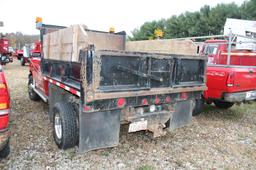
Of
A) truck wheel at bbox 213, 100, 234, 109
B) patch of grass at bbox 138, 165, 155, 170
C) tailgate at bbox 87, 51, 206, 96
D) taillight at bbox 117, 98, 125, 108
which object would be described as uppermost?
tailgate at bbox 87, 51, 206, 96

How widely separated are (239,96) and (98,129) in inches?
131

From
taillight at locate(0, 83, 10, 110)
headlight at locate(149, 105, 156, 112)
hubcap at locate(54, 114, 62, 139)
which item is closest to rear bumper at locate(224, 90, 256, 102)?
headlight at locate(149, 105, 156, 112)

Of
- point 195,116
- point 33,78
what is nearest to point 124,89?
point 195,116

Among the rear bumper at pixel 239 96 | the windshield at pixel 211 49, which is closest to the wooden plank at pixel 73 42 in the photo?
the rear bumper at pixel 239 96

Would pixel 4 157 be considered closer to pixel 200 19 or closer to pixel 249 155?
pixel 249 155

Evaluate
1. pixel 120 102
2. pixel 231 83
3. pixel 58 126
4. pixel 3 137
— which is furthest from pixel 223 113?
pixel 3 137

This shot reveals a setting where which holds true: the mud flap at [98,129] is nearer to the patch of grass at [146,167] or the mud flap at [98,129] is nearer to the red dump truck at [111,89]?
the red dump truck at [111,89]

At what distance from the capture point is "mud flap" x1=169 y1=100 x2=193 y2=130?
155 inches

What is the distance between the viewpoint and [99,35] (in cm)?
480

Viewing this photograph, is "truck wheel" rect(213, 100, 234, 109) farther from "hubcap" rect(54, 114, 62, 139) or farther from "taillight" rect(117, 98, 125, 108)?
"hubcap" rect(54, 114, 62, 139)

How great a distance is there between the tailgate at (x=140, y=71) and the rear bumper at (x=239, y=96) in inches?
49.4

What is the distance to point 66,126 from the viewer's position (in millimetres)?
3270

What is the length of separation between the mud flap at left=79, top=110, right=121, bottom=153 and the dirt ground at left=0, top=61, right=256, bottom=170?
35 centimetres

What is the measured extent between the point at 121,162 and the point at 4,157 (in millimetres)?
1608
